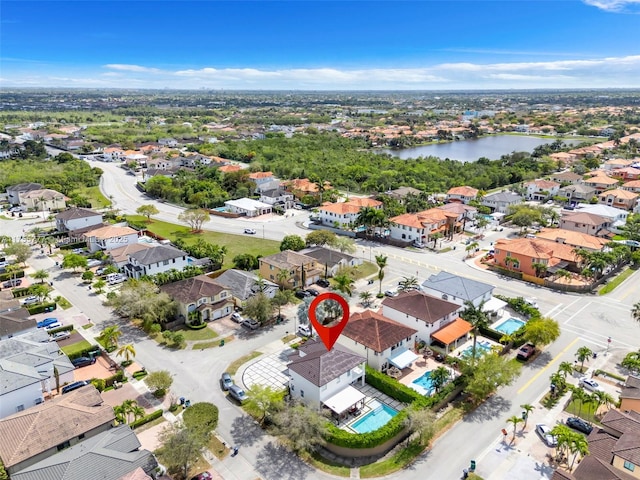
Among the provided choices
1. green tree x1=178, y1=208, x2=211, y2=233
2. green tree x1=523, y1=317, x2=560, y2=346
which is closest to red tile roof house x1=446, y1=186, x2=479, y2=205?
green tree x1=178, y1=208, x2=211, y2=233

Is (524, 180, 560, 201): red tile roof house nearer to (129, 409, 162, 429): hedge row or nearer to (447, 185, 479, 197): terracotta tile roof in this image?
(447, 185, 479, 197): terracotta tile roof

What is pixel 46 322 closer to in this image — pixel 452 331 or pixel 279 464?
pixel 279 464

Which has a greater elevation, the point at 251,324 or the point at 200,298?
the point at 200,298

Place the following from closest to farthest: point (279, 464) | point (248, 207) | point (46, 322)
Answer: point (279, 464) → point (46, 322) → point (248, 207)

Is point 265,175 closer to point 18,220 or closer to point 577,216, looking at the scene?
point 18,220

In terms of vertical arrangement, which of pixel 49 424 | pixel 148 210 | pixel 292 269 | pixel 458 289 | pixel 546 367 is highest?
pixel 49 424

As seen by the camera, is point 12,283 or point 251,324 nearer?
point 251,324

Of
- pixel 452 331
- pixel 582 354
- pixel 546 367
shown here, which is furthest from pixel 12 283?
pixel 582 354

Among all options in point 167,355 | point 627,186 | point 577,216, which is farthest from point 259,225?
point 627,186
